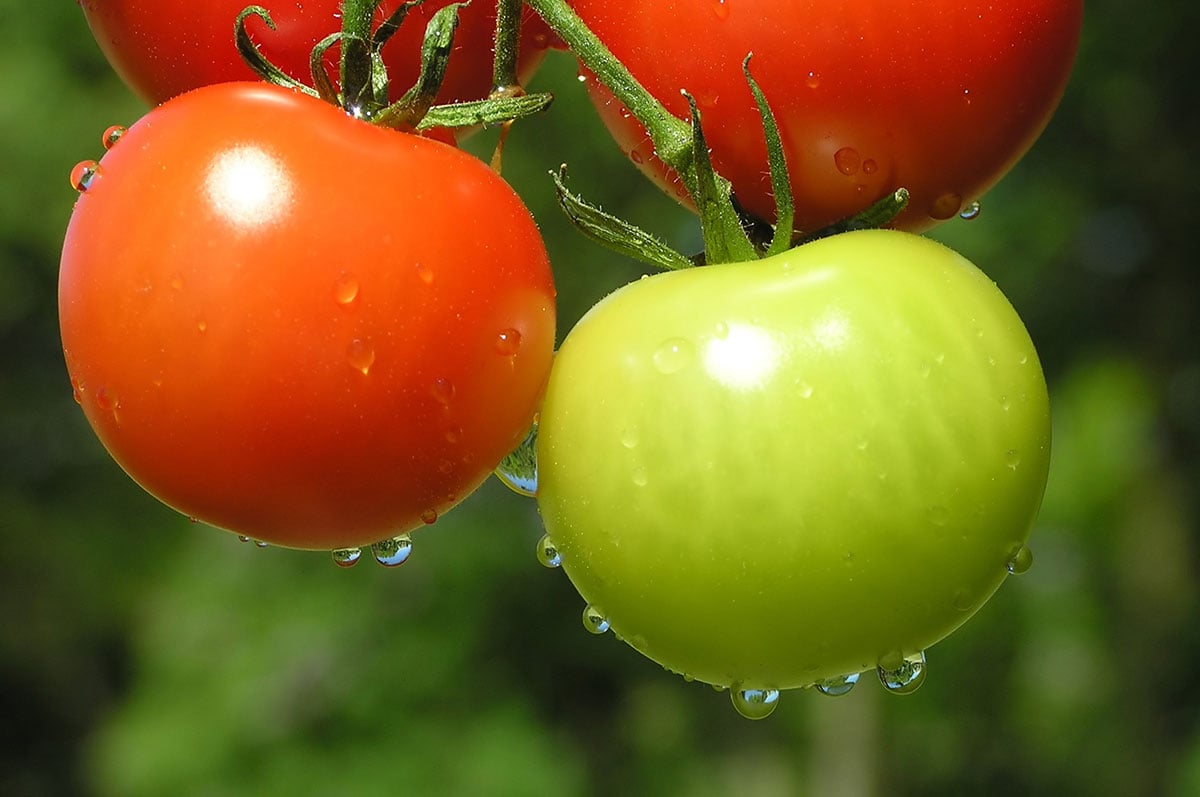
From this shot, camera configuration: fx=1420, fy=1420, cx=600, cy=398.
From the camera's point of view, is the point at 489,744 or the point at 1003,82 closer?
the point at 1003,82

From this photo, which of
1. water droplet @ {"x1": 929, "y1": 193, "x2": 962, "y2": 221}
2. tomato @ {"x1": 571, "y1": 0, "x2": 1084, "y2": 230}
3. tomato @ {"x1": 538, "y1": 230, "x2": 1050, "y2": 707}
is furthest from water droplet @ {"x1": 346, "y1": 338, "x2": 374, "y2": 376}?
water droplet @ {"x1": 929, "y1": 193, "x2": 962, "y2": 221}

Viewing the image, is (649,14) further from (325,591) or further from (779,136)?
(325,591)

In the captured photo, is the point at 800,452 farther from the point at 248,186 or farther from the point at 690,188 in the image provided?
the point at 248,186

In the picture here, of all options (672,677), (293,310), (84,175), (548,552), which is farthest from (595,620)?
(672,677)

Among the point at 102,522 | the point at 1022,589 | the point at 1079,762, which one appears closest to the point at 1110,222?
the point at 1022,589

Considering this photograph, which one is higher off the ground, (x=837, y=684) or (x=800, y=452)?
(x=800, y=452)

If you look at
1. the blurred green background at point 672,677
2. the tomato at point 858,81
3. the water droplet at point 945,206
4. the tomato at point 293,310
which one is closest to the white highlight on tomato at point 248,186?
the tomato at point 293,310
